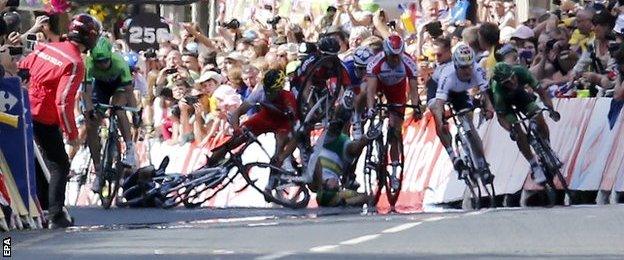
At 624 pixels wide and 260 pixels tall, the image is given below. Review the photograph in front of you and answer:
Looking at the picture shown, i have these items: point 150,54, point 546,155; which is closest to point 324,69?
point 546,155

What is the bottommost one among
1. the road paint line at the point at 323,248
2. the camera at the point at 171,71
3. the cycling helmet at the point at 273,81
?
the camera at the point at 171,71

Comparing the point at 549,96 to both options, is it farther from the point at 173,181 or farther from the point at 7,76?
the point at 7,76

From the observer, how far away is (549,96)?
23.3 metres

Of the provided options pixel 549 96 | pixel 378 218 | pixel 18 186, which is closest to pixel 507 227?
pixel 378 218

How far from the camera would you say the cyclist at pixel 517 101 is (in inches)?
901

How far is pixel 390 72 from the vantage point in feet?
78.0

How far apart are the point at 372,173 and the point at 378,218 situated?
5445mm

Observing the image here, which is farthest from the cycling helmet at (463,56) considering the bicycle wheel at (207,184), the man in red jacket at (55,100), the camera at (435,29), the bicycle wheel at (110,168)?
the man in red jacket at (55,100)

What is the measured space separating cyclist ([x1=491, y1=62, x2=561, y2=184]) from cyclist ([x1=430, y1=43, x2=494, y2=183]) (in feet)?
1.16

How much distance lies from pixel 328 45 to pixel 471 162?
6.18 feet

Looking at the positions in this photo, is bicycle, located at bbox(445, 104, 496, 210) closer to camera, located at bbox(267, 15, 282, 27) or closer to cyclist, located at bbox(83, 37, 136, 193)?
cyclist, located at bbox(83, 37, 136, 193)

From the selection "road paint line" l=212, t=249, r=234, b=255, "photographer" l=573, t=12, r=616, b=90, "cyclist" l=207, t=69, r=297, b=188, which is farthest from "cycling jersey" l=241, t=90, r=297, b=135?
"road paint line" l=212, t=249, r=234, b=255

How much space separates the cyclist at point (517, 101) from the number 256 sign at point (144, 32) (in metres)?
10.7

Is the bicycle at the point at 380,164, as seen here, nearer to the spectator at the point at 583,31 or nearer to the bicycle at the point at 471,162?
the bicycle at the point at 471,162
